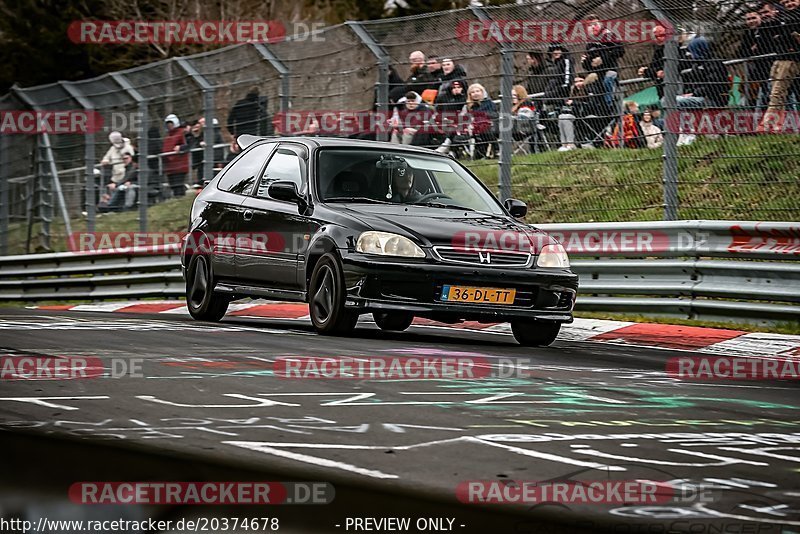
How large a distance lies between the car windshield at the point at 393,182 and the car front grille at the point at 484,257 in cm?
95

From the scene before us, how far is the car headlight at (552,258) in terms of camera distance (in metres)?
9.77

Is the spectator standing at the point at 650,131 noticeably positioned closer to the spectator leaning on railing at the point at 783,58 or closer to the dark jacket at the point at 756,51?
the dark jacket at the point at 756,51

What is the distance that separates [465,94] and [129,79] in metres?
6.85

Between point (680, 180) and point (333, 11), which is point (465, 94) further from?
point (333, 11)

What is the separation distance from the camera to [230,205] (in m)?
11.4

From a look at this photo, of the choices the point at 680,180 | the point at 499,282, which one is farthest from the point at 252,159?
the point at 680,180

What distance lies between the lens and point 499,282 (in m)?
9.44

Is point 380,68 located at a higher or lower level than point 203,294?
higher

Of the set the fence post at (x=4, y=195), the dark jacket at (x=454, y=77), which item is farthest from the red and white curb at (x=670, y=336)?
the fence post at (x=4, y=195)

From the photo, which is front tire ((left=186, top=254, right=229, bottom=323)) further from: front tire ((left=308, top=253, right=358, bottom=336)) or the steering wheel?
the steering wheel

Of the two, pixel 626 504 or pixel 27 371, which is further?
pixel 27 371

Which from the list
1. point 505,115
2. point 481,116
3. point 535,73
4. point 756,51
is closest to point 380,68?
point 481,116

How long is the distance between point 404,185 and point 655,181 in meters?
2.82

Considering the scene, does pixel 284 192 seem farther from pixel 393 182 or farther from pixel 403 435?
pixel 403 435
